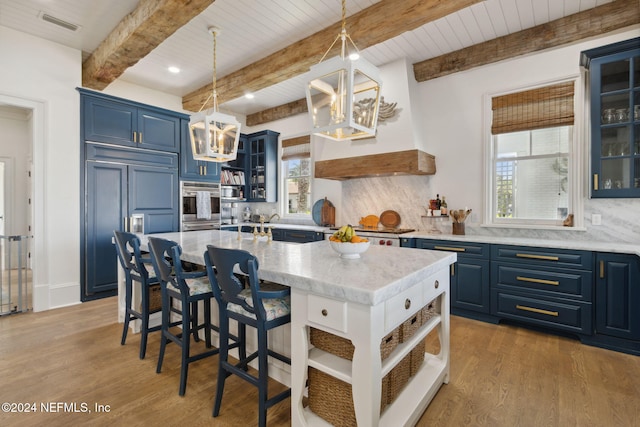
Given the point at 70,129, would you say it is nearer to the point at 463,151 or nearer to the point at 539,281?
the point at 463,151

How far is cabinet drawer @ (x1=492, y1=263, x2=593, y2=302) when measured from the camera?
9.45ft

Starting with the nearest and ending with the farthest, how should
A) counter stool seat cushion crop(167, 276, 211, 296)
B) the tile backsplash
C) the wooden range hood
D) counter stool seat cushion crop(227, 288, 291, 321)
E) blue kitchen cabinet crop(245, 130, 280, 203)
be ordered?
counter stool seat cushion crop(227, 288, 291, 321)
counter stool seat cushion crop(167, 276, 211, 296)
the tile backsplash
the wooden range hood
blue kitchen cabinet crop(245, 130, 280, 203)

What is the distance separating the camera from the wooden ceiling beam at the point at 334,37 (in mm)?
2588

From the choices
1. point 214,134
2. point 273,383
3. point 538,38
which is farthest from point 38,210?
point 538,38

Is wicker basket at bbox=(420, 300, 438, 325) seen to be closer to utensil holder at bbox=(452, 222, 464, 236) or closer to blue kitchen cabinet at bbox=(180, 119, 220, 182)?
utensil holder at bbox=(452, 222, 464, 236)

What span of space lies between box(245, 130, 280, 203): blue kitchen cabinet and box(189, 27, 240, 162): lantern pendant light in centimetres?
291

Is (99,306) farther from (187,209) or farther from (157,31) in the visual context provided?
(157,31)

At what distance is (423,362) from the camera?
2230 mm

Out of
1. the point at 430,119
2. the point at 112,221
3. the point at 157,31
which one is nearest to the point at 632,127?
the point at 430,119

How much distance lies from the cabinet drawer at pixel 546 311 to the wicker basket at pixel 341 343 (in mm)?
2112

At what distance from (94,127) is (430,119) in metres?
4.46

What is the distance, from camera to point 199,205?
5246 mm

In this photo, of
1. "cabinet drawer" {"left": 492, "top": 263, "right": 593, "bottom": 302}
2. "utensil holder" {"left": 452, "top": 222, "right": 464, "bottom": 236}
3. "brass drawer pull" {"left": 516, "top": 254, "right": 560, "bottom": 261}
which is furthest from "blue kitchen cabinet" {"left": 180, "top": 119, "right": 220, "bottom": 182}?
"brass drawer pull" {"left": 516, "top": 254, "right": 560, "bottom": 261}

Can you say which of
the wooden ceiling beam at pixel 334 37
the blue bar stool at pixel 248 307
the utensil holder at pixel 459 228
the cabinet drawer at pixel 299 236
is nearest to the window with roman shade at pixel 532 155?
the utensil holder at pixel 459 228
